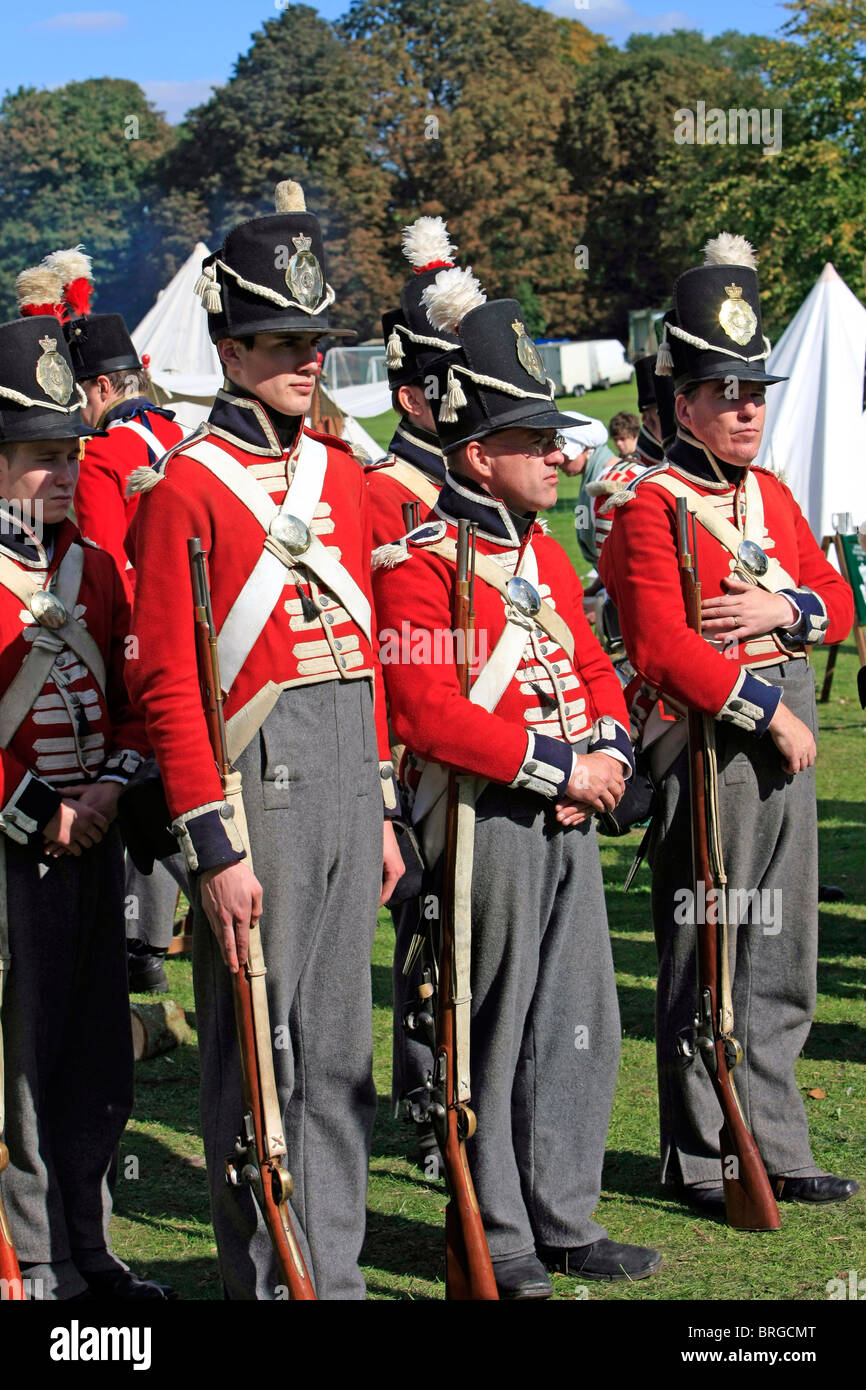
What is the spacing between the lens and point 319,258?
390 cm

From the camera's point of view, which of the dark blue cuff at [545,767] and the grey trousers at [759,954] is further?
the grey trousers at [759,954]

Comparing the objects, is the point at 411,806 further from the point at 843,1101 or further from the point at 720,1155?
the point at 843,1101

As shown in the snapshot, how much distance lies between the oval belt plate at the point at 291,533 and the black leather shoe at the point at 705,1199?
7.40 feet

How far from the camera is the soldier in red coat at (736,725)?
468 centimetres

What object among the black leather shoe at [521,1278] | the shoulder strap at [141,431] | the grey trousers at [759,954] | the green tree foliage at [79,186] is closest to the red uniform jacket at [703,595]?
the grey trousers at [759,954]

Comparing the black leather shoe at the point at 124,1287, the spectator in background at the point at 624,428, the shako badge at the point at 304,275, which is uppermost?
the spectator in background at the point at 624,428

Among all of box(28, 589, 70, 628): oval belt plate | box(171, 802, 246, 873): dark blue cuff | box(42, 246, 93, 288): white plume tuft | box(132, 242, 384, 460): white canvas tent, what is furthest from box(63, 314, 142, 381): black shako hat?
box(132, 242, 384, 460): white canvas tent

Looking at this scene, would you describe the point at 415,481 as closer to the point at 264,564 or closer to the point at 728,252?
the point at 728,252

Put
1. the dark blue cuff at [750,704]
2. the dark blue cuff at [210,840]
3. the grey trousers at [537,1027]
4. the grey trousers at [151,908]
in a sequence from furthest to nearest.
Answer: the grey trousers at [151,908], the dark blue cuff at [750,704], the grey trousers at [537,1027], the dark blue cuff at [210,840]

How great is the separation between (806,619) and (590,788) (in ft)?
3.23

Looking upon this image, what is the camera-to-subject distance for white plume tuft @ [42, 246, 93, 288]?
19.1 ft

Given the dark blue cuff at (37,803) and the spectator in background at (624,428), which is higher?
the spectator in background at (624,428)

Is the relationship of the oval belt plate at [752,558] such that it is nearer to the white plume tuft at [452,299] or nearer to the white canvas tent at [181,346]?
the white plume tuft at [452,299]
